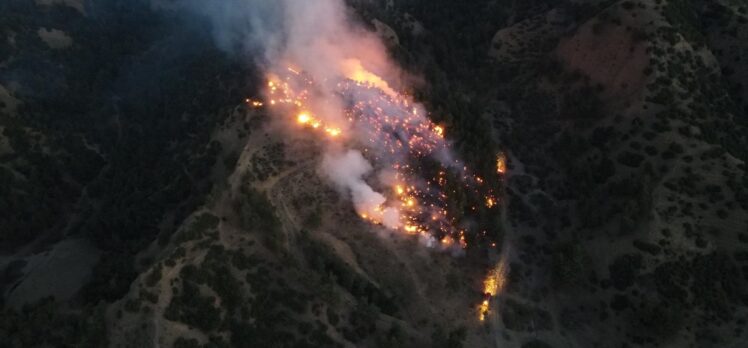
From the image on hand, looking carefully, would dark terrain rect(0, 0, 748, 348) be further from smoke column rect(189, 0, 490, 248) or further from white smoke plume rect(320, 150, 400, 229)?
smoke column rect(189, 0, 490, 248)

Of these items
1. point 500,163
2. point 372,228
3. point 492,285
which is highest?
point 500,163

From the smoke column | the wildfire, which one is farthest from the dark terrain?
the smoke column

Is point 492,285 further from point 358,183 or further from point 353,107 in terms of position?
point 353,107

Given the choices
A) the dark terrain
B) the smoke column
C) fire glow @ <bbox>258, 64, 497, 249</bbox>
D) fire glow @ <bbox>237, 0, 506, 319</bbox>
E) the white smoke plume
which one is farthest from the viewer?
the smoke column

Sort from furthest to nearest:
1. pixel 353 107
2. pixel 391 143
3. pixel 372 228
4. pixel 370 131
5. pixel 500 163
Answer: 1. pixel 500 163
2. pixel 353 107
3. pixel 370 131
4. pixel 391 143
5. pixel 372 228

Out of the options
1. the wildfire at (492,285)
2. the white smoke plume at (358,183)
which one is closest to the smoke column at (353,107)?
the white smoke plume at (358,183)

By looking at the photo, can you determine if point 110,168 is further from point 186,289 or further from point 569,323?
point 569,323

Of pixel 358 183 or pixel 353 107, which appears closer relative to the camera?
pixel 358 183

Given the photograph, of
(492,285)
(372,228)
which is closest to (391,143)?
(372,228)

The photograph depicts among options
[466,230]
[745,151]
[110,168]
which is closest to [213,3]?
[110,168]

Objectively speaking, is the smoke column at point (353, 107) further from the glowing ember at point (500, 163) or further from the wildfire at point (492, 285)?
the glowing ember at point (500, 163)

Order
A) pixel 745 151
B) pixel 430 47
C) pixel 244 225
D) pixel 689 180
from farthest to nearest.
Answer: pixel 430 47 → pixel 745 151 → pixel 689 180 → pixel 244 225
